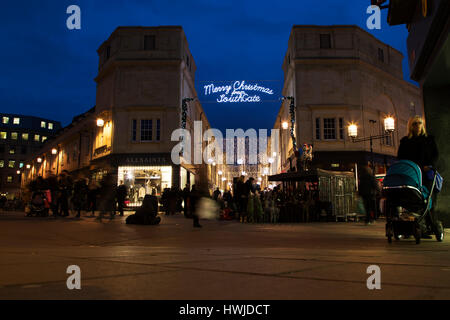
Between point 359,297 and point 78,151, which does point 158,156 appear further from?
point 359,297

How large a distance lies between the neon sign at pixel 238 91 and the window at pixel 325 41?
871 cm

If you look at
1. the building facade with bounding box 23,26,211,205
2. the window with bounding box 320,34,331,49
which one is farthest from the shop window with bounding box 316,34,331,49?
the building facade with bounding box 23,26,211,205

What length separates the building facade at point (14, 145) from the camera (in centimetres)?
8981

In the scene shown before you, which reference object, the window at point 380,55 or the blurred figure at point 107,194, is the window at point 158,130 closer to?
the blurred figure at point 107,194

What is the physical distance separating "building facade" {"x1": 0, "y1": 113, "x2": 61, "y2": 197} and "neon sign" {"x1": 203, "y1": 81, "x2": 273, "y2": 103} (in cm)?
7727

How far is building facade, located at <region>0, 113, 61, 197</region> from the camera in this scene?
89.8m

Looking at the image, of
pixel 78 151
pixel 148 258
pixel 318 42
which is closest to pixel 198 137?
pixel 78 151

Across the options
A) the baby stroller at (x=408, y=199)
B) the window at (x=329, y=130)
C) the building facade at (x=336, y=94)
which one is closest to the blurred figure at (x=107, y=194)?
the baby stroller at (x=408, y=199)

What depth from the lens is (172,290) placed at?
6.96 ft

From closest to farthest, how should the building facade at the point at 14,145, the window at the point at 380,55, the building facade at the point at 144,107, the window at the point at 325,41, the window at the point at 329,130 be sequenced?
the window at the point at 329,130 → the building facade at the point at 144,107 → the window at the point at 325,41 → the window at the point at 380,55 → the building facade at the point at 14,145

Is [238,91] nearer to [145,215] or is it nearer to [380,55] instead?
[145,215]

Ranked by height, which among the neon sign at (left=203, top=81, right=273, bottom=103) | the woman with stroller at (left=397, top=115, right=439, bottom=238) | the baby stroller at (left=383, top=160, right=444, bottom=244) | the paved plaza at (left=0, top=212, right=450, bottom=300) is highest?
the neon sign at (left=203, top=81, right=273, bottom=103)

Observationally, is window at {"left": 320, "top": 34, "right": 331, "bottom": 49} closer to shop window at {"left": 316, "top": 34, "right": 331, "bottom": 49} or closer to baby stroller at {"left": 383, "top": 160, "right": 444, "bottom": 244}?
shop window at {"left": 316, "top": 34, "right": 331, "bottom": 49}
